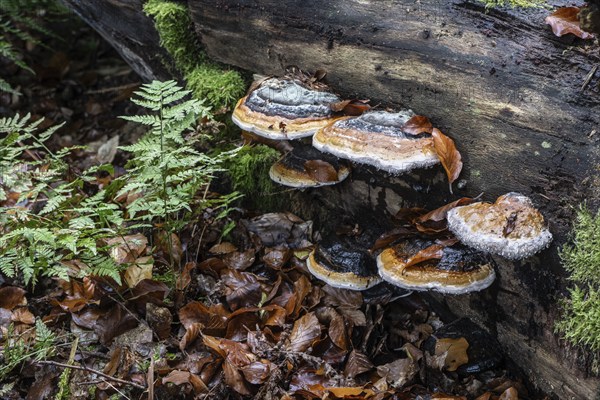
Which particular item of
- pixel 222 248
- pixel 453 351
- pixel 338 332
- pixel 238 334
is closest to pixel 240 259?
pixel 222 248

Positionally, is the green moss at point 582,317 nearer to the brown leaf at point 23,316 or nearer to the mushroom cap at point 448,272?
the mushroom cap at point 448,272

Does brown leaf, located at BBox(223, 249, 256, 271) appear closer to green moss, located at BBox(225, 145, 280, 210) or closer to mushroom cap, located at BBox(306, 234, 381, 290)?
green moss, located at BBox(225, 145, 280, 210)

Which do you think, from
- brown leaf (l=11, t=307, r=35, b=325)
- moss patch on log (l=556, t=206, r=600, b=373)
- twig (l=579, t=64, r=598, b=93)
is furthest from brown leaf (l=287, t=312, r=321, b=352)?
twig (l=579, t=64, r=598, b=93)

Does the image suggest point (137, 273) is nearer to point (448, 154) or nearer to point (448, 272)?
point (448, 272)

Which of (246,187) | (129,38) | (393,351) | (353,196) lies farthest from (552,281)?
(129,38)

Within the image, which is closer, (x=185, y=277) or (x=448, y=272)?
(x=448, y=272)

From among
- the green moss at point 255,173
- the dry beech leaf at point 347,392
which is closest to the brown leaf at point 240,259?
the green moss at point 255,173
